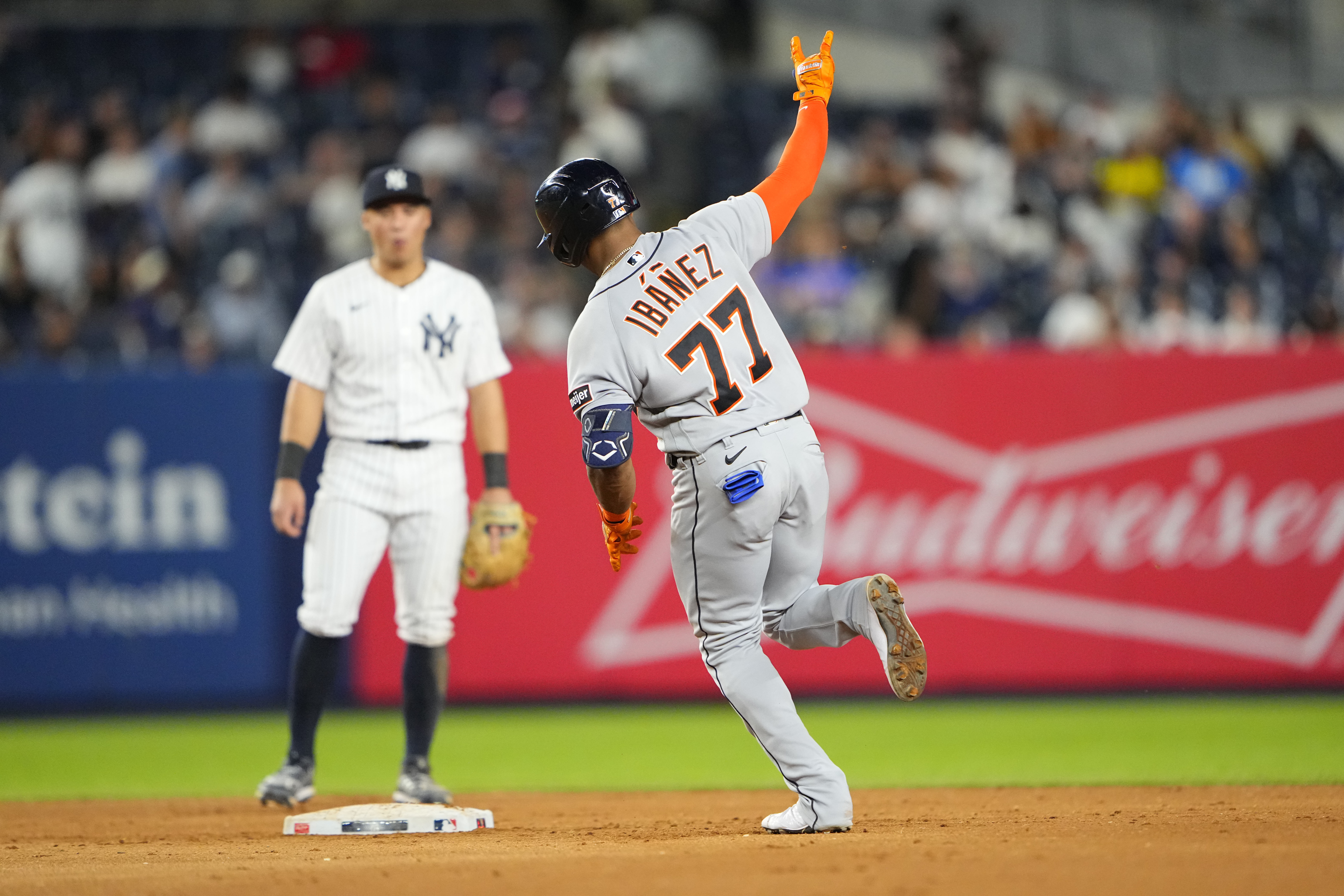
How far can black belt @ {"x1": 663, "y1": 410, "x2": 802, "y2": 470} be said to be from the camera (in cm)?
494

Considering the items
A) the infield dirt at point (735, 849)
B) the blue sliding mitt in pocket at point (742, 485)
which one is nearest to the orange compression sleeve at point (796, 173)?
the blue sliding mitt in pocket at point (742, 485)

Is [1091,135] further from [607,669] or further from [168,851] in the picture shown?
[168,851]

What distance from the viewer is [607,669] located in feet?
32.2

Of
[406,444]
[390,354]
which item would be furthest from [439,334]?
[406,444]

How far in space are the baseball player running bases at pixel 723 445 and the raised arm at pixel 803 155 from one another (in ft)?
0.33

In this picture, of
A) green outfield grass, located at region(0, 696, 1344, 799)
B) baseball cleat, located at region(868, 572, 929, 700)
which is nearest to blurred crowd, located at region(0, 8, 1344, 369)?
green outfield grass, located at region(0, 696, 1344, 799)

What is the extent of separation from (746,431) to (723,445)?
0.09m

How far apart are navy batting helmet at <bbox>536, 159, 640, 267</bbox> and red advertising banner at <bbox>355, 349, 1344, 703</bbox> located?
183 inches

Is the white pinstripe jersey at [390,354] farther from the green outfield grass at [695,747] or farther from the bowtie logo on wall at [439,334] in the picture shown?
the green outfield grass at [695,747]

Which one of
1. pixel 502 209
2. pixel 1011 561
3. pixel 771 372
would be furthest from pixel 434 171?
pixel 771 372

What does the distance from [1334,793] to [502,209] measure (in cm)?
913

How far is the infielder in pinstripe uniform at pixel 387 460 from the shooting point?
614 centimetres

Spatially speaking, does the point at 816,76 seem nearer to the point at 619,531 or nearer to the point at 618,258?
the point at 618,258

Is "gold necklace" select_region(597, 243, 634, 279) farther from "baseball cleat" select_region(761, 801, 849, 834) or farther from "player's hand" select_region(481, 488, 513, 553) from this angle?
"baseball cleat" select_region(761, 801, 849, 834)
